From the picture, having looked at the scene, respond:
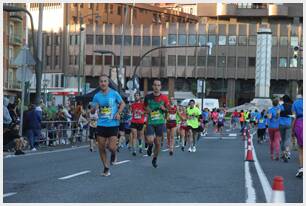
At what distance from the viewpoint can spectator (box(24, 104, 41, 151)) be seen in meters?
A: 24.9

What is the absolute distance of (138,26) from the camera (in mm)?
113562

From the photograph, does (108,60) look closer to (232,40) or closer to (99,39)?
(99,39)

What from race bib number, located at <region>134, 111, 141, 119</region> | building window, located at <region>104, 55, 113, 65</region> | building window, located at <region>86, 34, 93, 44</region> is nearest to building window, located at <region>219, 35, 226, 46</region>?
building window, located at <region>104, 55, 113, 65</region>

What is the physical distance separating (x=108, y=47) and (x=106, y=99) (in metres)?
100

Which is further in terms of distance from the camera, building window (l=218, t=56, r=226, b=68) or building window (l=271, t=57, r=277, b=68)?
building window (l=271, t=57, r=277, b=68)

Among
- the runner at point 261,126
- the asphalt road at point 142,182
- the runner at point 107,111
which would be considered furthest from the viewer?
the runner at point 261,126

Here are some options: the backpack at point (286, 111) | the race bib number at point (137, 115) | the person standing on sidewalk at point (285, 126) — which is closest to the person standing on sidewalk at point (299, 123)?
the person standing on sidewalk at point (285, 126)

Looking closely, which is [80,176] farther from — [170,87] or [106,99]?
[170,87]

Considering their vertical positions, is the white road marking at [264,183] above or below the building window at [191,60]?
below

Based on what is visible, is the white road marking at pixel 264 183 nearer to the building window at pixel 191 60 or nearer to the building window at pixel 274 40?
the building window at pixel 191 60

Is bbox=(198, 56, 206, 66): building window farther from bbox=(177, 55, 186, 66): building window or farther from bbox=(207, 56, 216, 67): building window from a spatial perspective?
bbox=(177, 55, 186, 66): building window

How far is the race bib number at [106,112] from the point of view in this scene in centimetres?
1355

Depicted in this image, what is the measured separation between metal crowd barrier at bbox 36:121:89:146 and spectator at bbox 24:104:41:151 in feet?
3.56

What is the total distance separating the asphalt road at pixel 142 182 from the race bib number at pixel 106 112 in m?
0.98
